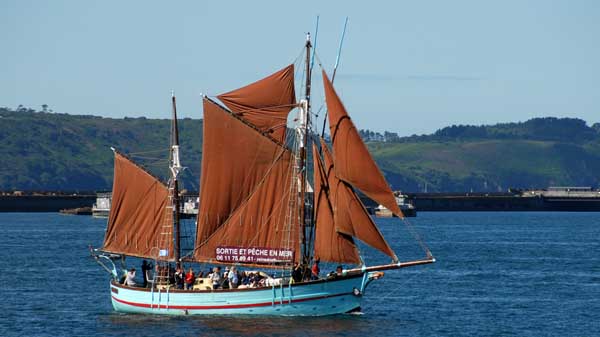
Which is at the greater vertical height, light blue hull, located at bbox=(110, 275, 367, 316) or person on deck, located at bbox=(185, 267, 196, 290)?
person on deck, located at bbox=(185, 267, 196, 290)

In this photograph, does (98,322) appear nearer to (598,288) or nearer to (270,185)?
(270,185)

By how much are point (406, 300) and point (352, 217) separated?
11978 millimetres

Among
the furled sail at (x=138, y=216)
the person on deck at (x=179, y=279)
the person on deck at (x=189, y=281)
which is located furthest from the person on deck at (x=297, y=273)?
the furled sail at (x=138, y=216)

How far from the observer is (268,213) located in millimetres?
61688

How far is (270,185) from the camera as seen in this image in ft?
202

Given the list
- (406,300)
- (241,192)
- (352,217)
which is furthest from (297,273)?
(406,300)

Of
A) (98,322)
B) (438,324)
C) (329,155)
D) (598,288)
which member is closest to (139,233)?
(98,322)

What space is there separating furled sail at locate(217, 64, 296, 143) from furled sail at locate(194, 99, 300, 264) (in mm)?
A: 639

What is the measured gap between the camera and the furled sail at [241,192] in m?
61.5

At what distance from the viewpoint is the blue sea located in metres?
57.4

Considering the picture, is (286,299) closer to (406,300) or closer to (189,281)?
(189,281)

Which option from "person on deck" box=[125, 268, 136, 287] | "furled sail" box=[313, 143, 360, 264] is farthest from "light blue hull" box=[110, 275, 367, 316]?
"person on deck" box=[125, 268, 136, 287]

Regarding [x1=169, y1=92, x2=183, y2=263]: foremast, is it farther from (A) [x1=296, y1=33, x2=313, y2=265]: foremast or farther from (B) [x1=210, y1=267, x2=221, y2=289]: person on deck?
(A) [x1=296, y1=33, x2=313, y2=265]: foremast

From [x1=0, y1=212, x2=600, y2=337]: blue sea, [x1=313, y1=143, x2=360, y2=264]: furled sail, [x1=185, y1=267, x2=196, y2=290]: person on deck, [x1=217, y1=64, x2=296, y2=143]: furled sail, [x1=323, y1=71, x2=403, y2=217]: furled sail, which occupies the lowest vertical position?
[x1=0, y1=212, x2=600, y2=337]: blue sea
